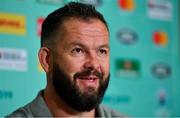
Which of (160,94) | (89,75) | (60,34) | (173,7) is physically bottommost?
(160,94)

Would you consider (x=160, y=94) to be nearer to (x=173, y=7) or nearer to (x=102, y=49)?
(x=173, y=7)

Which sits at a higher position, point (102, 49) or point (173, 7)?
point (173, 7)

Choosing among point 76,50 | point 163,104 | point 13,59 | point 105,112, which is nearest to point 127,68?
point 163,104

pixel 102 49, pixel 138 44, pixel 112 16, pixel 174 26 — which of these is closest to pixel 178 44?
pixel 174 26

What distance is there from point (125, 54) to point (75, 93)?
1.06 metres

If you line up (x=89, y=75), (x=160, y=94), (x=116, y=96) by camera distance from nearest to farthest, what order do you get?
(x=89, y=75), (x=116, y=96), (x=160, y=94)

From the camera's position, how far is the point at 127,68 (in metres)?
2.22

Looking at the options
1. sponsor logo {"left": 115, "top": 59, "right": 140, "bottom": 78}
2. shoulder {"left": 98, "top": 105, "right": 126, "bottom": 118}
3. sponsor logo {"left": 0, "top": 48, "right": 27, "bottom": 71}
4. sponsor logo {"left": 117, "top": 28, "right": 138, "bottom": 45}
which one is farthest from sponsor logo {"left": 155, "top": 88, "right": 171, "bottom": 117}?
shoulder {"left": 98, "top": 105, "right": 126, "bottom": 118}

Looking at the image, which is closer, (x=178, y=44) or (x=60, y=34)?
(x=60, y=34)

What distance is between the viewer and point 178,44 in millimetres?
2396

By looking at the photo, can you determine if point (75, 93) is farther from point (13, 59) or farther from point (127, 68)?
point (127, 68)

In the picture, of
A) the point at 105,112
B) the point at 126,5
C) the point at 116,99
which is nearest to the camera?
the point at 105,112

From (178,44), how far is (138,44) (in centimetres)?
26

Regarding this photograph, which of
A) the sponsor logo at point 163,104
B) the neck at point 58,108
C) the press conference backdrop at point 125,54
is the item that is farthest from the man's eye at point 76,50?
the sponsor logo at point 163,104
